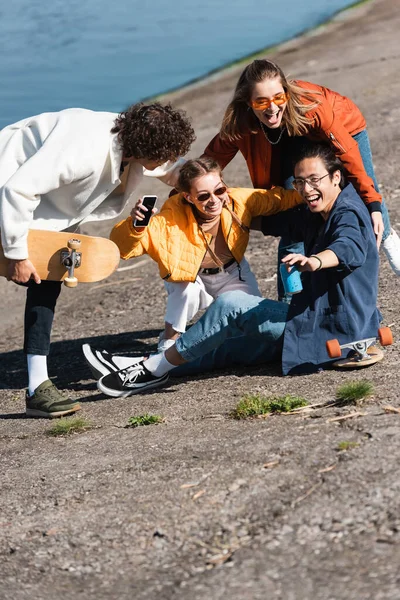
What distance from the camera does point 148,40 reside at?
20906mm

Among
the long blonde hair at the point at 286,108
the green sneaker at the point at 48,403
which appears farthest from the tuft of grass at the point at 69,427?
the long blonde hair at the point at 286,108

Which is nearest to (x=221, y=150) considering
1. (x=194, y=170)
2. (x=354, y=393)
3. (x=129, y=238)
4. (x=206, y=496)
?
(x=194, y=170)

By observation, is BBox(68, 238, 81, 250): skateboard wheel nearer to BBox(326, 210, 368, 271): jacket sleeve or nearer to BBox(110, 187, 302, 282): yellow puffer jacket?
BBox(110, 187, 302, 282): yellow puffer jacket

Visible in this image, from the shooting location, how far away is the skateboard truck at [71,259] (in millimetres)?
5309

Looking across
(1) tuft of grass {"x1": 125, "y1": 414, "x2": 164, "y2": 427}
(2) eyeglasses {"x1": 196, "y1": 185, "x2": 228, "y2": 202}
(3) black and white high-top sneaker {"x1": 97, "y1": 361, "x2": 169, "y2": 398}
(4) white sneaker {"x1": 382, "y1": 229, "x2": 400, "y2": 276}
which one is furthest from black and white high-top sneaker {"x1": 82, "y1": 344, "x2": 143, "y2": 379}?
(4) white sneaker {"x1": 382, "y1": 229, "x2": 400, "y2": 276}

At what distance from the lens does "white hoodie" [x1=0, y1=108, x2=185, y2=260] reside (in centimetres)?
490

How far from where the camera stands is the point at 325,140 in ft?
17.3

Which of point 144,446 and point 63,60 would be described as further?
point 63,60

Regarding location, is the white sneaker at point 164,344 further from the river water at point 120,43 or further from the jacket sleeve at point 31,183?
the river water at point 120,43

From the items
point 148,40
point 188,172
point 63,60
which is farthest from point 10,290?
point 148,40

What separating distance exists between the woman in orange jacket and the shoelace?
123cm

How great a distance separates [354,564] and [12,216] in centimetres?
251

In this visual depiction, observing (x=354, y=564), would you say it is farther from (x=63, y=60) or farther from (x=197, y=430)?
(x=63, y=60)

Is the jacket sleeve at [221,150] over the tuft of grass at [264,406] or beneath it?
over
